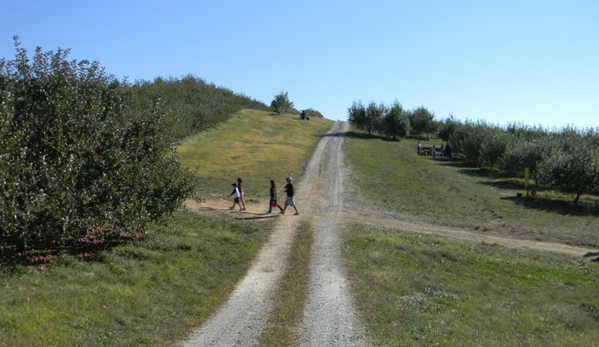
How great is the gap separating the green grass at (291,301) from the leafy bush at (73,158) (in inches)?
219

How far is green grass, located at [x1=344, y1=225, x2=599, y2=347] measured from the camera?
13648 millimetres

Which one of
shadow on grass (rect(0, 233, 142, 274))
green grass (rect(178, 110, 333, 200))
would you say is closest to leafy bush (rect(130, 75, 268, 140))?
green grass (rect(178, 110, 333, 200))

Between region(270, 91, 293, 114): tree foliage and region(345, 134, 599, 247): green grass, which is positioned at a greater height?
region(270, 91, 293, 114): tree foliage

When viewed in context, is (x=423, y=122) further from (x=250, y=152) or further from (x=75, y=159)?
(x=75, y=159)

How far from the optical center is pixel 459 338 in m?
12.9


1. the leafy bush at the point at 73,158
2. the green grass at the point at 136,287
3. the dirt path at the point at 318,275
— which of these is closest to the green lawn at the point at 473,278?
the dirt path at the point at 318,275

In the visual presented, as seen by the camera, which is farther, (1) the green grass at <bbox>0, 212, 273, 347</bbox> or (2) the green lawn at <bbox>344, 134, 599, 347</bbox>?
(2) the green lawn at <bbox>344, 134, 599, 347</bbox>

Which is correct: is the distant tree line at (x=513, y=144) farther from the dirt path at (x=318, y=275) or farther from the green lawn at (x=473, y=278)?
the dirt path at (x=318, y=275)

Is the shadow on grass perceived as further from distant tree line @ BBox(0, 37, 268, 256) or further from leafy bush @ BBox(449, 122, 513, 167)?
leafy bush @ BBox(449, 122, 513, 167)

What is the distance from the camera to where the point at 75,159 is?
1661cm

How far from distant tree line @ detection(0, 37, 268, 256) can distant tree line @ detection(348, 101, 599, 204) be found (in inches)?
1376

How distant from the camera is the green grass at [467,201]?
33719 millimetres

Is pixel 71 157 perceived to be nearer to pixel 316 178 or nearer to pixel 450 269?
pixel 450 269

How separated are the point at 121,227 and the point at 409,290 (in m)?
10.1
